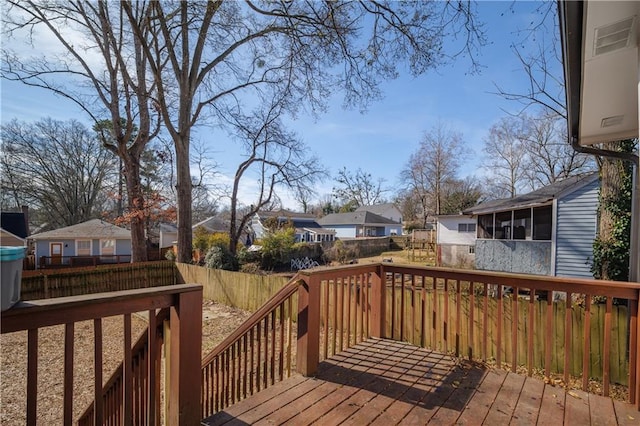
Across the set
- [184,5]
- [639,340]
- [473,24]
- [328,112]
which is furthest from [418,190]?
[639,340]

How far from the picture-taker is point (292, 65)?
335 inches

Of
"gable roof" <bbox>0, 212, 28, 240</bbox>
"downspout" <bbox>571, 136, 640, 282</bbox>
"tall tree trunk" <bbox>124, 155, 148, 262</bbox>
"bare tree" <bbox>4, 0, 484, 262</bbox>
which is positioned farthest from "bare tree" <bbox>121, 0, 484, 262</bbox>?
"gable roof" <bbox>0, 212, 28, 240</bbox>

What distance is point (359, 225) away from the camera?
34031 mm

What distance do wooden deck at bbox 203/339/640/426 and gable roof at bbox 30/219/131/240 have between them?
72.1 ft

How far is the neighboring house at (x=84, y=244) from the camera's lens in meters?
18.6

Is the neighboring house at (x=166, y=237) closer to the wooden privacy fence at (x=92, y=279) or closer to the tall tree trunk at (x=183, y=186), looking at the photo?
the wooden privacy fence at (x=92, y=279)

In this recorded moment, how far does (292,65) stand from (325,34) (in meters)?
1.98

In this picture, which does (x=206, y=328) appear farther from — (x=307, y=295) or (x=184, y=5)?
(x=184, y=5)

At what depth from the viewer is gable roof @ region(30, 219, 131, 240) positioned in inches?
750

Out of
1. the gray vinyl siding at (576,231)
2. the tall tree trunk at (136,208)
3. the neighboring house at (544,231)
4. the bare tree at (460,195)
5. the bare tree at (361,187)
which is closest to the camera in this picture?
the gray vinyl siding at (576,231)

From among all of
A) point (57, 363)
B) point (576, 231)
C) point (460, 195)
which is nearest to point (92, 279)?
point (57, 363)

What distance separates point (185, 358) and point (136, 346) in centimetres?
43

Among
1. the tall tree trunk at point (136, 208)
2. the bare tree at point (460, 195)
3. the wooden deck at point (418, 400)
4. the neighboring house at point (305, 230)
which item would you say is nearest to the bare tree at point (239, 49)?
the tall tree trunk at point (136, 208)

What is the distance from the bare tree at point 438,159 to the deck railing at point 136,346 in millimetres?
23688
